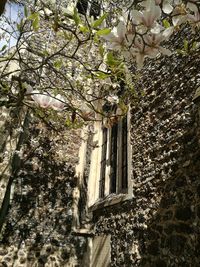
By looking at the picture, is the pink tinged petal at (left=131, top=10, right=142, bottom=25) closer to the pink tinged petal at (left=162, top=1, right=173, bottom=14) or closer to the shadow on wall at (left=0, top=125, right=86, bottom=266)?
the pink tinged petal at (left=162, top=1, right=173, bottom=14)

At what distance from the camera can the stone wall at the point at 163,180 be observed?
10.6ft

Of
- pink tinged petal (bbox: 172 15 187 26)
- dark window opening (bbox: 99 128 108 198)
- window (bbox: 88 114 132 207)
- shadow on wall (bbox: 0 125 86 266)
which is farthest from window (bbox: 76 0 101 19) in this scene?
shadow on wall (bbox: 0 125 86 266)

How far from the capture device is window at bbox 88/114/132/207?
16.3 ft

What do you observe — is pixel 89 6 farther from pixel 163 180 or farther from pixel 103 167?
pixel 163 180

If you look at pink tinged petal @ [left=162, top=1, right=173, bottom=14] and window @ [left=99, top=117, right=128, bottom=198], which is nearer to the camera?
pink tinged petal @ [left=162, top=1, right=173, bottom=14]

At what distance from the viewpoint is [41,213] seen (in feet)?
17.9

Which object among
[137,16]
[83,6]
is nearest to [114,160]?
[83,6]

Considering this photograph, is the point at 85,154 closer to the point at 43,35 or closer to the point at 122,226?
the point at 122,226

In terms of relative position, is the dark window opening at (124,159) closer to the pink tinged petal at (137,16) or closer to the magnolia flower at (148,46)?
the magnolia flower at (148,46)

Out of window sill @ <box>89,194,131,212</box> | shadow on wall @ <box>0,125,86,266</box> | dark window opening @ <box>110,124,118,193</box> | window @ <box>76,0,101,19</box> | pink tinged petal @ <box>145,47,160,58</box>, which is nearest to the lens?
pink tinged petal @ <box>145,47,160,58</box>

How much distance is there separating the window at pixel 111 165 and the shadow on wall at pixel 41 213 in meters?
0.53

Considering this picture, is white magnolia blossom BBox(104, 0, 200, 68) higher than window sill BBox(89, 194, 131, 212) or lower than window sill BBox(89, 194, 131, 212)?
higher

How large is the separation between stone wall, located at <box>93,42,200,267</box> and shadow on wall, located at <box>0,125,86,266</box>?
85 centimetres

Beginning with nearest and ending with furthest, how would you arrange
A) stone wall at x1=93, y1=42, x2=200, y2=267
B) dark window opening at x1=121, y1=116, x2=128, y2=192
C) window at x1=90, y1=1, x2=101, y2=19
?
stone wall at x1=93, y1=42, x2=200, y2=267, window at x1=90, y1=1, x2=101, y2=19, dark window opening at x1=121, y1=116, x2=128, y2=192
